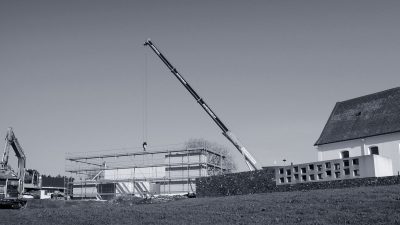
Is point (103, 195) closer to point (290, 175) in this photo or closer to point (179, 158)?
point (179, 158)

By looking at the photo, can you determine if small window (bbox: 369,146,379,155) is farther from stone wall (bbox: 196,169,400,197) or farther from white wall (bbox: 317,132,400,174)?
stone wall (bbox: 196,169,400,197)

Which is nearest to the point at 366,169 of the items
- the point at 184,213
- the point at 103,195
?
the point at 184,213

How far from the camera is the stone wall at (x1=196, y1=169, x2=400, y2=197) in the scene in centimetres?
2322

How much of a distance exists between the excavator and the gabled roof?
28.0 meters

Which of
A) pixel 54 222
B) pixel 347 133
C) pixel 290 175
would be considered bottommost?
pixel 54 222

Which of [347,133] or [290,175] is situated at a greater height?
[347,133]

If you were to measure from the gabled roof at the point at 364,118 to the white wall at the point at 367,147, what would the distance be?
48 centimetres

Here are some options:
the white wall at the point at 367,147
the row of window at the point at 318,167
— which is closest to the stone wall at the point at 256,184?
the row of window at the point at 318,167

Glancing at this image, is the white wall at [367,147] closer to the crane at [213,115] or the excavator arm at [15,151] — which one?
the crane at [213,115]

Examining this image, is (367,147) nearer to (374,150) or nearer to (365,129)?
(374,150)

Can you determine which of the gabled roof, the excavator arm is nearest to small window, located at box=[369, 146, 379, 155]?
the gabled roof

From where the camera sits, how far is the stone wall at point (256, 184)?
23.2 meters

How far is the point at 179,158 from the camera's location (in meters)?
67.9

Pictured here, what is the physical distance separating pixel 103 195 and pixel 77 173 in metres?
8.15
